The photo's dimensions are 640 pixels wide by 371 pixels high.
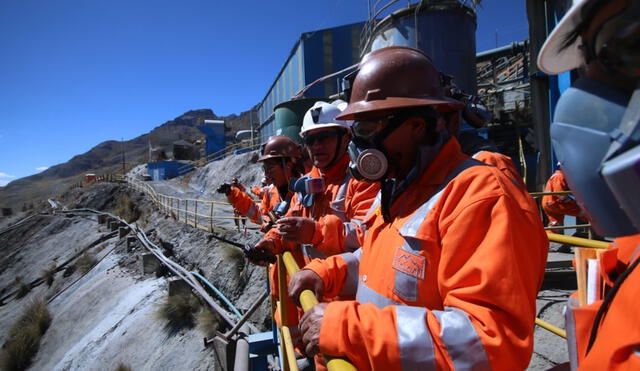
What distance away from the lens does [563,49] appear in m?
0.93

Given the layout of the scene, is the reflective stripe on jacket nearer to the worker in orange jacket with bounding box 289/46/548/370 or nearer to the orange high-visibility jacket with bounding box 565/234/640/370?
the worker in orange jacket with bounding box 289/46/548/370

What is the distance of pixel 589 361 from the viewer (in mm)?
724

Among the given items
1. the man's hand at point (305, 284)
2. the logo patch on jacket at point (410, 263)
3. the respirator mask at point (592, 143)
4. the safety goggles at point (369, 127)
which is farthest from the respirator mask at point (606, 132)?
the man's hand at point (305, 284)

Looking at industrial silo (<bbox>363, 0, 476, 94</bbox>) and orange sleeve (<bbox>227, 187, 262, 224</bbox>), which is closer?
orange sleeve (<bbox>227, 187, 262, 224</bbox>)

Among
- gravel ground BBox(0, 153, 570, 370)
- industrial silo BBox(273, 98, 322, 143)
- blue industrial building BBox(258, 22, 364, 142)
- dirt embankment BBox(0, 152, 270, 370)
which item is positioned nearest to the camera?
gravel ground BBox(0, 153, 570, 370)

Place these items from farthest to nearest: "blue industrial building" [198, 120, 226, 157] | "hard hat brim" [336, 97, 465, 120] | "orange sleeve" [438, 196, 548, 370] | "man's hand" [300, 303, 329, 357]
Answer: "blue industrial building" [198, 120, 226, 157] < "hard hat brim" [336, 97, 465, 120] < "man's hand" [300, 303, 329, 357] < "orange sleeve" [438, 196, 548, 370]

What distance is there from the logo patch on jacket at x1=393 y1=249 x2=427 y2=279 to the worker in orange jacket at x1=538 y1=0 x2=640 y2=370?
0.49m

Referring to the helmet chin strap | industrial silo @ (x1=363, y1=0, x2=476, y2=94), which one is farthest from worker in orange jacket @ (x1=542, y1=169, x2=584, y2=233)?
industrial silo @ (x1=363, y1=0, x2=476, y2=94)

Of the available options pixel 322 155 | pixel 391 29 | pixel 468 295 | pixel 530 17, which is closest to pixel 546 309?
pixel 322 155

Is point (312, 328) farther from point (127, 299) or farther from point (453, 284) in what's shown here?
point (127, 299)

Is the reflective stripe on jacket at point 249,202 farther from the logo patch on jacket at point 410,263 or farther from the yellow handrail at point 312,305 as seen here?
the logo patch on jacket at point 410,263

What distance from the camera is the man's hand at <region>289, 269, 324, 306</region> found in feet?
5.24

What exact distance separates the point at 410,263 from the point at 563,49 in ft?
2.64

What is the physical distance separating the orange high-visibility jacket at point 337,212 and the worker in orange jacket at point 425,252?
612 millimetres
